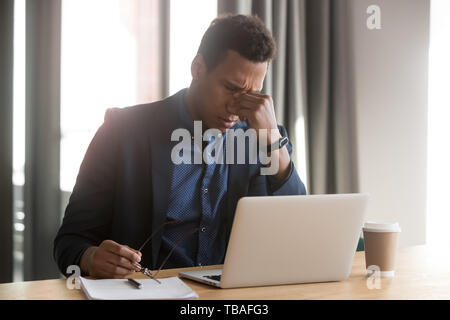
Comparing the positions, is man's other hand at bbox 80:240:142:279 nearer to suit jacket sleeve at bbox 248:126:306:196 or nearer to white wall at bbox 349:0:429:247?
suit jacket sleeve at bbox 248:126:306:196

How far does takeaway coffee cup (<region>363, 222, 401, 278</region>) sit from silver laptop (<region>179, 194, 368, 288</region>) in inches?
3.4

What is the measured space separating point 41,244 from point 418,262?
1.58 metres

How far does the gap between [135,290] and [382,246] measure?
1.96ft

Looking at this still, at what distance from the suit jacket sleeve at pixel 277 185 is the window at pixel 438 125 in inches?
49.6

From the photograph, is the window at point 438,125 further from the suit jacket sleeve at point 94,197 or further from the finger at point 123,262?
the finger at point 123,262

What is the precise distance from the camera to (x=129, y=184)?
1.68 m

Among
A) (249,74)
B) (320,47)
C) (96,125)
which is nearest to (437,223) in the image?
(320,47)

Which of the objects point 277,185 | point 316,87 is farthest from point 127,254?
point 316,87

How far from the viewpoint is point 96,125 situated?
2475 millimetres

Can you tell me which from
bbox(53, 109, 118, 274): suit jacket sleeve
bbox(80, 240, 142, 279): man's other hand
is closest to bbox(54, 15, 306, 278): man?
bbox(53, 109, 118, 274): suit jacket sleeve

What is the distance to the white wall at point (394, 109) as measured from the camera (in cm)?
271

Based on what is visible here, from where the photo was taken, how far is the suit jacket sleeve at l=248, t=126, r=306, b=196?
1.69m

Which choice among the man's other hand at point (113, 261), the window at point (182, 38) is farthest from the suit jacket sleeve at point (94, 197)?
the window at point (182, 38)

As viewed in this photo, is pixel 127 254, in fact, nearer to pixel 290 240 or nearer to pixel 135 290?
pixel 135 290
